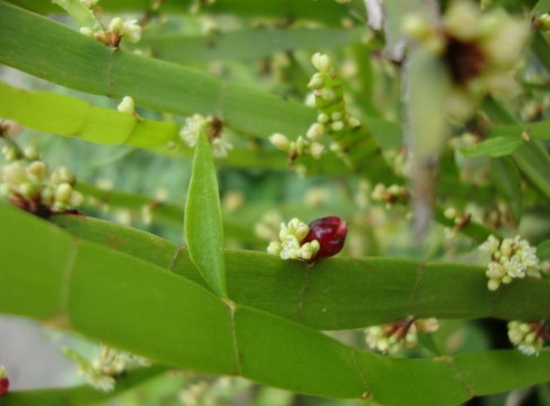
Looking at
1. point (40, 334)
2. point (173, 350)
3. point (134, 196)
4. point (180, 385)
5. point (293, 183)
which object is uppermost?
point (173, 350)

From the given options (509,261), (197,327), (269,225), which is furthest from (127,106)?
(269,225)

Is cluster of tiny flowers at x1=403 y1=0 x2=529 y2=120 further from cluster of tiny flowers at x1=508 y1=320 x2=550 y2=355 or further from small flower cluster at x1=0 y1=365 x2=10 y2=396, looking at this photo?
small flower cluster at x1=0 y1=365 x2=10 y2=396

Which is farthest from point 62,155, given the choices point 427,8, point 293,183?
point 427,8

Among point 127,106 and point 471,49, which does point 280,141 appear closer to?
point 127,106

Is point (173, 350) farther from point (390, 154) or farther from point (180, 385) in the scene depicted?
point (180, 385)

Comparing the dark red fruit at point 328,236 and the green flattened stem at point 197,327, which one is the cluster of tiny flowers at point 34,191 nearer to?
the green flattened stem at point 197,327

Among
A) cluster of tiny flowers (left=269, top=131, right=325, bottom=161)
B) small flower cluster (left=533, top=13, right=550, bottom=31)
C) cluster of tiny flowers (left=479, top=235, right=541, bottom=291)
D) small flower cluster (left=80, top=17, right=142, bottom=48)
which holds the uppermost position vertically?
small flower cluster (left=533, top=13, right=550, bottom=31)

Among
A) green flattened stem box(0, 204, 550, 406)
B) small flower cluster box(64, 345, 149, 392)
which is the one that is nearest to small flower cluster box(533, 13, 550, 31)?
green flattened stem box(0, 204, 550, 406)
